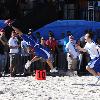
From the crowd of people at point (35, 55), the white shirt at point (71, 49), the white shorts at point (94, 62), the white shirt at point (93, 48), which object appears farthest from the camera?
the white shirt at point (71, 49)

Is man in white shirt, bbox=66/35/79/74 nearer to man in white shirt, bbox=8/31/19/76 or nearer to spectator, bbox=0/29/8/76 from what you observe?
man in white shirt, bbox=8/31/19/76

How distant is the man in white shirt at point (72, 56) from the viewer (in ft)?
65.1

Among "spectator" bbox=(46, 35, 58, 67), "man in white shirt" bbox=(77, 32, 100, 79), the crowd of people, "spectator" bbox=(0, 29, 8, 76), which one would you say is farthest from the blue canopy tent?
"man in white shirt" bbox=(77, 32, 100, 79)

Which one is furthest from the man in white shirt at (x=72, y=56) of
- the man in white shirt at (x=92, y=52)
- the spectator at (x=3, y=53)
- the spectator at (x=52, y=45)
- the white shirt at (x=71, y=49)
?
the man in white shirt at (x=92, y=52)

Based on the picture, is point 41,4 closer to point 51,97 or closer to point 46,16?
point 46,16

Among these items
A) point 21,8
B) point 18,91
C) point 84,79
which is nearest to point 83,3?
point 21,8

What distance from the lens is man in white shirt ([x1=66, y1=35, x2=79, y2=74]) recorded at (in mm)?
19844

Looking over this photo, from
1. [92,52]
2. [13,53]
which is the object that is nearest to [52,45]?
[13,53]

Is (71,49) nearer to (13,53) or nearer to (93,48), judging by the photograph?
(13,53)

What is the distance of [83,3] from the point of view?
29266mm

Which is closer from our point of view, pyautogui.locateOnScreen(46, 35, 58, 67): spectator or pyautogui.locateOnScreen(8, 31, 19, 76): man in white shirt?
pyautogui.locateOnScreen(8, 31, 19, 76): man in white shirt

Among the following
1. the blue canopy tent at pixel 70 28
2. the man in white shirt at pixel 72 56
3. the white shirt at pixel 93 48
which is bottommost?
the man in white shirt at pixel 72 56

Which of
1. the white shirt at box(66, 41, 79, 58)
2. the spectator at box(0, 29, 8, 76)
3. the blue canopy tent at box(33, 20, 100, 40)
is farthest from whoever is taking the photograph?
the blue canopy tent at box(33, 20, 100, 40)

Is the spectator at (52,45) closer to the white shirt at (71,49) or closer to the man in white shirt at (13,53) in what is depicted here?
the white shirt at (71,49)
